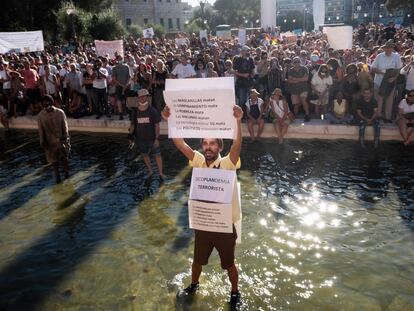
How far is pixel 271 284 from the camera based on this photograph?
199 inches

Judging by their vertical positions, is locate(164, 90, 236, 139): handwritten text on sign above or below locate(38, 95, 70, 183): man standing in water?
above

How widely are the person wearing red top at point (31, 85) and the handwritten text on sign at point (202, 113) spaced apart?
11653mm

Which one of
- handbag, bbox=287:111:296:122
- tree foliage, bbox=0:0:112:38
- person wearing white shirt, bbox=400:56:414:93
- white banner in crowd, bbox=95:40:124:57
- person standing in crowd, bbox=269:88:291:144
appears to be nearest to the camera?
person wearing white shirt, bbox=400:56:414:93

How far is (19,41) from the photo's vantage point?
18.4 meters

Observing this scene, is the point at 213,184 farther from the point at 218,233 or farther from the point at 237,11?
the point at 237,11

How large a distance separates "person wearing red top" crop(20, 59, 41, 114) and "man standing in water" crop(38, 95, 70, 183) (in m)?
6.72

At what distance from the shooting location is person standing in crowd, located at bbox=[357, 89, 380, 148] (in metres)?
10.5

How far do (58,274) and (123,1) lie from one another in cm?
7610

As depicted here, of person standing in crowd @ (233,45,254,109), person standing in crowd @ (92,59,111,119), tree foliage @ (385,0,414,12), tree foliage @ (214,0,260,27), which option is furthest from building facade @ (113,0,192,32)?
person standing in crowd @ (233,45,254,109)

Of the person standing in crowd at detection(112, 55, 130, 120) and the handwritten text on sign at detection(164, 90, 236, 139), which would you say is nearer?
the handwritten text on sign at detection(164, 90, 236, 139)

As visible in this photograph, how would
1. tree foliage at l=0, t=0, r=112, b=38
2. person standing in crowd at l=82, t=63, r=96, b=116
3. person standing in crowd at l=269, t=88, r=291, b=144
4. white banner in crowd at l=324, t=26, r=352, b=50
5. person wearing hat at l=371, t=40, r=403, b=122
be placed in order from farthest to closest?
tree foliage at l=0, t=0, r=112, b=38
white banner in crowd at l=324, t=26, r=352, b=50
person standing in crowd at l=82, t=63, r=96, b=116
person standing in crowd at l=269, t=88, r=291, b=144
person wearing hat at l=371, t=40, r=403, b=122

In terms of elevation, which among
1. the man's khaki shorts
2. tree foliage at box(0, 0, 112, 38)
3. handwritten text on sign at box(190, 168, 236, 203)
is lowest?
the man's khaki shorts

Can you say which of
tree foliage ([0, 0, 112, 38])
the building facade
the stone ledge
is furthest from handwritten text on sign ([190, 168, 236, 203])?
the building facade

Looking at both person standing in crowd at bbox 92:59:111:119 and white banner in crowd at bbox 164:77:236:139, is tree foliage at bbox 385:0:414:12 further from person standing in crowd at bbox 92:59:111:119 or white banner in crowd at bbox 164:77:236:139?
white banner in crowd at bbox 164:77:236:139
